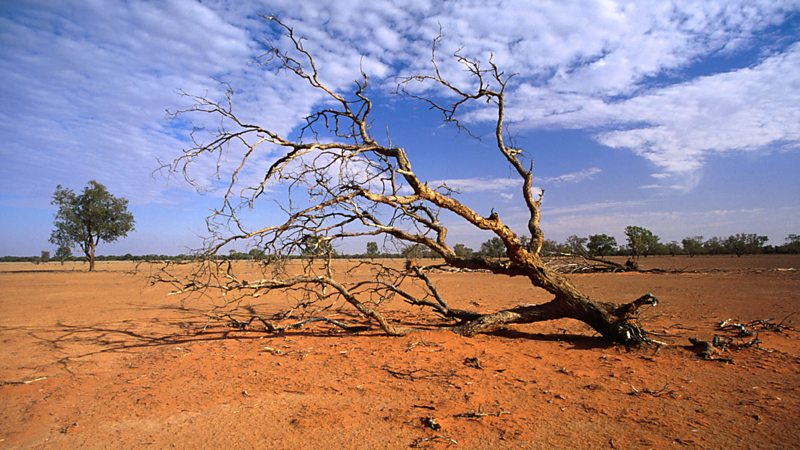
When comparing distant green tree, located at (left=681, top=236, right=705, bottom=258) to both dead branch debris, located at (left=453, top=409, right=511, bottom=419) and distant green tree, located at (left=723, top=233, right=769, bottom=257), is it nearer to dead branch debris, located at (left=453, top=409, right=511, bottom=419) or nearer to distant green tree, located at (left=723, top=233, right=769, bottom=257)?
distant green tree, located at (left=723, top=233, right=769, bottom=257)

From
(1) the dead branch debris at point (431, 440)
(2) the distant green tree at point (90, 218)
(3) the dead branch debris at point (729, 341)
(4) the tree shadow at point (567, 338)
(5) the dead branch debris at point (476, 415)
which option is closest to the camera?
(1) the dead branch debris at point (431, 440)

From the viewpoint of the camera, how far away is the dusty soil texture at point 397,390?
11.4ft

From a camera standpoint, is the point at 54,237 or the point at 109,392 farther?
the point at 54,237

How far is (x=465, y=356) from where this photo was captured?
5625 millimetres

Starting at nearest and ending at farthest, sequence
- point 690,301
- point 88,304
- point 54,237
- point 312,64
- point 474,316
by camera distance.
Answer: point 312,64 < point 474,316 < point 690,301 < point 88,304 < point 54,237

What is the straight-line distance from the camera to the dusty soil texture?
11.4 feet

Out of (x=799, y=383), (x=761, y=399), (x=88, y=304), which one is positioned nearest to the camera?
(x=761, y=399)

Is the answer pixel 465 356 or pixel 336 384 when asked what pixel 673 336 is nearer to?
Result: pixel 465 356

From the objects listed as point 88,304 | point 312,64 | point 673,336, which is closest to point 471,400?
point 673,336

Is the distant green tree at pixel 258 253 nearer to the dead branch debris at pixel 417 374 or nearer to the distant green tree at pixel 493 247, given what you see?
the dead branch debris at pixel 417 374

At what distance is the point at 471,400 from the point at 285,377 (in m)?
2.29

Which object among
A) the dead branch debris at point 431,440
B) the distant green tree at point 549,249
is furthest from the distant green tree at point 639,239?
the dead branch debris at point 431,440

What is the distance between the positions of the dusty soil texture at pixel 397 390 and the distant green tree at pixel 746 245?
3532 centimetres

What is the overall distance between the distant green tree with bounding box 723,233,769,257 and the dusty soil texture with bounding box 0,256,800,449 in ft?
116
